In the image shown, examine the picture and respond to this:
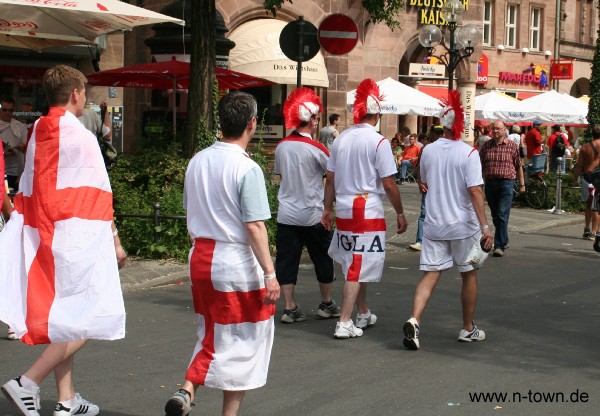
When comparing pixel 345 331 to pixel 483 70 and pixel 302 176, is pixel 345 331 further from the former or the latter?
pixel 483 70

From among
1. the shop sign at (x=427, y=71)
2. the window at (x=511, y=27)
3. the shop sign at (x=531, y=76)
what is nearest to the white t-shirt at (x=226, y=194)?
the shop sign at (x=427, y=71)

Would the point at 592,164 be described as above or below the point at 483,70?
below

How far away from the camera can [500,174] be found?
554 inches

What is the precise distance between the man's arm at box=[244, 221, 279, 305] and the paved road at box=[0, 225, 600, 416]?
3.69 ft

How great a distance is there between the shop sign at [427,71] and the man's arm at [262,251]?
28.4 m

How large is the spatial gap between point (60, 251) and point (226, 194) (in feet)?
3.33

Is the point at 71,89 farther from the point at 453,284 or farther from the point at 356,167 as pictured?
the point at 453,284

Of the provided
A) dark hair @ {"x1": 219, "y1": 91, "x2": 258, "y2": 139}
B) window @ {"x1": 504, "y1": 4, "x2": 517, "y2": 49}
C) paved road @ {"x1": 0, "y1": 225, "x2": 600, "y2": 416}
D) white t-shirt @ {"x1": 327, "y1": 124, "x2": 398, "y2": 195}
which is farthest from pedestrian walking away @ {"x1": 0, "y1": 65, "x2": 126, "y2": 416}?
window @ {"x1": 504, "y1": 4, "x2": 517, "y2": 49}

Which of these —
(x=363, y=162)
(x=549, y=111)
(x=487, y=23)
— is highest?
(x=487, y=23)

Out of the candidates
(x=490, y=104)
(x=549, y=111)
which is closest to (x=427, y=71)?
(x=490, y=104)

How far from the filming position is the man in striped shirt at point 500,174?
1405cm

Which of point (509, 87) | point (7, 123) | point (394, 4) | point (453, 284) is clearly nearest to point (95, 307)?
point (453, 284)

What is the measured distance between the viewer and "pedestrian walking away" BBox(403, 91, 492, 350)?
26.7 feet

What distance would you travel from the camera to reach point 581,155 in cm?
1588
